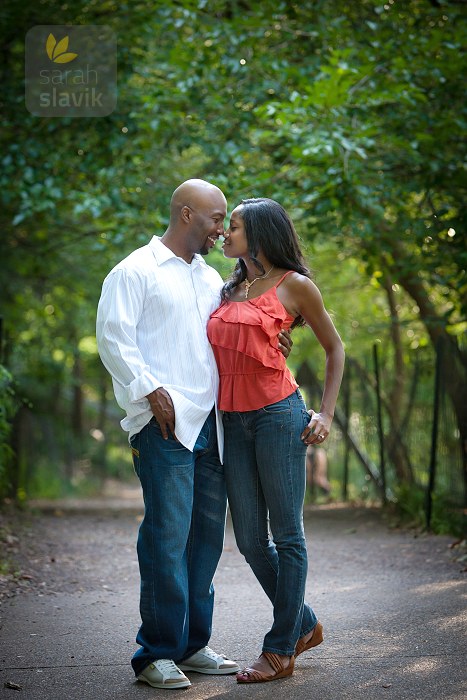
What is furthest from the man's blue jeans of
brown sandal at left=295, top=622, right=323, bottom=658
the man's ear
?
the man's ear

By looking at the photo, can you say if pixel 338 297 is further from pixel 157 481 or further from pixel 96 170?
pixel 157 481

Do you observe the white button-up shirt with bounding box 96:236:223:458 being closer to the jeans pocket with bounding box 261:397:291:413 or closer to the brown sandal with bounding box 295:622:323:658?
the jeans pocket with bounding box 261:397:291:413

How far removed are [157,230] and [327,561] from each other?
167 inches

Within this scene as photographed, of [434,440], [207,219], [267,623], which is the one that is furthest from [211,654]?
[434,440]

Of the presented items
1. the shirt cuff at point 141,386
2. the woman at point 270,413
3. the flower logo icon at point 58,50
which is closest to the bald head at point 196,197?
the woman at point 270,413

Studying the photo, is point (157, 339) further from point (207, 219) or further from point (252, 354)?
point (207, 219)

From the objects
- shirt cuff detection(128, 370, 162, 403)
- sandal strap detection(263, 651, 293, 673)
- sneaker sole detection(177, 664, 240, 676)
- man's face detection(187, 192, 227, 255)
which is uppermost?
man's face detection(187, 192, 227, 255)

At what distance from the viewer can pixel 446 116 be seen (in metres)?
7.85

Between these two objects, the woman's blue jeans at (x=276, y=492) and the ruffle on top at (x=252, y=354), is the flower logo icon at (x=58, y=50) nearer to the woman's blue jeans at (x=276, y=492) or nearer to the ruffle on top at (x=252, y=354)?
the ruffle on top at (x=252, y=354)

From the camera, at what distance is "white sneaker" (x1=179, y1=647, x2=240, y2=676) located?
4154mm

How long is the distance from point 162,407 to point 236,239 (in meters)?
0.90

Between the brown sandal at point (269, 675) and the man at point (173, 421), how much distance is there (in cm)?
22

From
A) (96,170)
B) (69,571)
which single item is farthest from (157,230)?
(69,571)

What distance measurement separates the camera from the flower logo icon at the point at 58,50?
9328 mm
